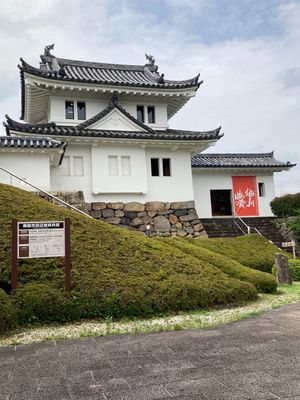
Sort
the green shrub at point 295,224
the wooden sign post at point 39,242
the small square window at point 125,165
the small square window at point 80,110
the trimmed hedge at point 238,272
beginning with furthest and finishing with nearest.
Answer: the small square window at point 80,110 → the small square window at point 125,165 → the green shrub at point 295,224 → the trimmed hedge at point 238,272 → the wooden sign post at point 39,242

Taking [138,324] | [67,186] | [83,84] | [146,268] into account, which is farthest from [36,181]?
[138,324]

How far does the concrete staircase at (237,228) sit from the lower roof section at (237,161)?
329 centimetres

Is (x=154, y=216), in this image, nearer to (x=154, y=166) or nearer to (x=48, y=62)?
(x=154, y=166)

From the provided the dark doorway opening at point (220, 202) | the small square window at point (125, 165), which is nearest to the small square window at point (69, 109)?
the small square window at point (125, 165)

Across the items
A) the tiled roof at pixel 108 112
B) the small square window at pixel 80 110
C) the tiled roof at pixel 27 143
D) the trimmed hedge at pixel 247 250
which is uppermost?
the small square window at pixel 80 110

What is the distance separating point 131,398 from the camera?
3.67 m

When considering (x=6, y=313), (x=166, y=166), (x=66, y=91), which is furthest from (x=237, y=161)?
(x=6, y=313)

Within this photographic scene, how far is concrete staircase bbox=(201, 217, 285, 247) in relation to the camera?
70.8ft

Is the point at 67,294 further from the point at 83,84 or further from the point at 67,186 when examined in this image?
the point at 83,84

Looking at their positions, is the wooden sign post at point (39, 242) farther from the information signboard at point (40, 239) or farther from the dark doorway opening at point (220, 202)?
the dark doorway opening at point (220, 202)

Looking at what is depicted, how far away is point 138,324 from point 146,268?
1784 millimetres

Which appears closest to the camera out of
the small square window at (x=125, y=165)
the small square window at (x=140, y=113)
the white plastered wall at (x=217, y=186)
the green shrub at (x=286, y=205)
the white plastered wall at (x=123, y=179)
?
the white plastered wall at (x=123, y=179)

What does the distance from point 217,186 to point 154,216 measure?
623cm

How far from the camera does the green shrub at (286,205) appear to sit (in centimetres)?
2289
